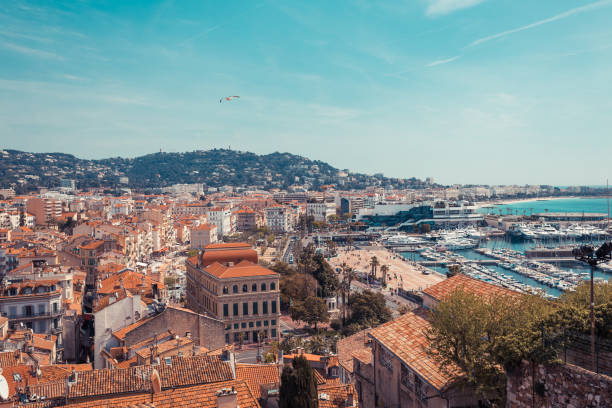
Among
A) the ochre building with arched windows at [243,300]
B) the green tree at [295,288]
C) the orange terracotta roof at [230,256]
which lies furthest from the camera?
the green tree at [295,288]

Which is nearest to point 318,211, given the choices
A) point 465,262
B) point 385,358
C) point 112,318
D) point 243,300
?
point 465,262

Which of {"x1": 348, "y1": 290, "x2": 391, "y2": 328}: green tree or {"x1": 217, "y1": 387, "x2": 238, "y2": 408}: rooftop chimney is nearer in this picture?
{"x1": 217, "y1": 387, "x2": 238, "y2": 408}: rooftop chimney

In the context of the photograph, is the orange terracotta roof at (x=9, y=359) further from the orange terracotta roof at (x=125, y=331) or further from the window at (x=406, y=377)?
the window at (x=406, y=377)

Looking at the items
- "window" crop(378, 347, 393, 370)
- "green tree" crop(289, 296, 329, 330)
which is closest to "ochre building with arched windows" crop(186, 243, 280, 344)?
"green tree" crop(289, 296, 329, 330)

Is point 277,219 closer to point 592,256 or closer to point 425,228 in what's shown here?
point 425,228

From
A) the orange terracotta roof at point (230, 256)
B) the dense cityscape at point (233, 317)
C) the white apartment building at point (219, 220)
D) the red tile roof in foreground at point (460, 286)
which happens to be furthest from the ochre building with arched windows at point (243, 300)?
the white apartment building at point (219, 220)

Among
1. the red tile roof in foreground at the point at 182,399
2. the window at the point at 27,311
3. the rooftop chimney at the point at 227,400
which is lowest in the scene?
the window at the point at 27,311

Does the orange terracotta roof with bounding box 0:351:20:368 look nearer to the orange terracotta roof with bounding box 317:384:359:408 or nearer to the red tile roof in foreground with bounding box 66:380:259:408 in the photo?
the red tile roof in foreground with bounding box 66:380:259:408
